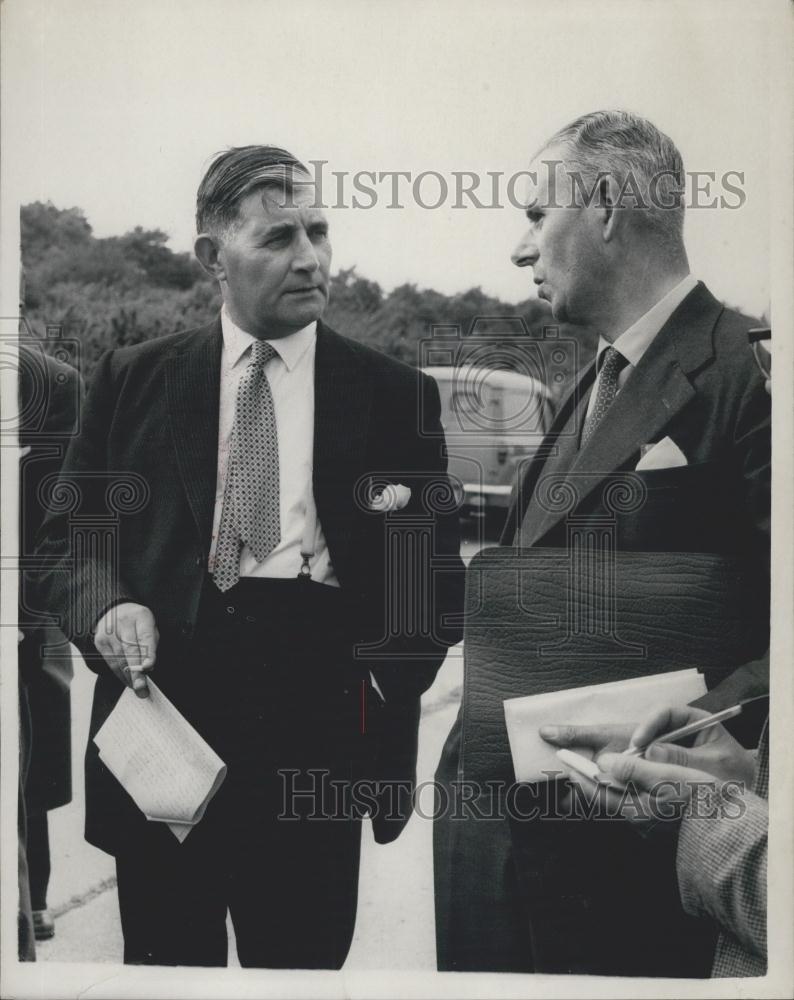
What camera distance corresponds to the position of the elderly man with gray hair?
332 centimetres

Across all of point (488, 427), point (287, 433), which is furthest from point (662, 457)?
point (287, 433)

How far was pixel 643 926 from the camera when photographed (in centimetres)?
341

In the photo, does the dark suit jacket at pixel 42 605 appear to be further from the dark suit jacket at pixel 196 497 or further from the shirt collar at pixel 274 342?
the shirt collar at pixel 274 342

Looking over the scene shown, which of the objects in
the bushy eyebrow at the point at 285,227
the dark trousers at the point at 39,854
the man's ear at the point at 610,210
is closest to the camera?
the man's ear at the point at 610,210

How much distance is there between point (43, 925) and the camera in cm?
367

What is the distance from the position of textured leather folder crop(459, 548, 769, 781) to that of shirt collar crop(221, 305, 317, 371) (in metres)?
0.76

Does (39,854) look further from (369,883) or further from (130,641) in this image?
(369,883)

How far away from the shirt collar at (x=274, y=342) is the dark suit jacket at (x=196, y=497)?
3cm

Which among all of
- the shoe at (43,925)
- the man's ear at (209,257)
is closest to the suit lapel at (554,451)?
the man's ear at (209,257)

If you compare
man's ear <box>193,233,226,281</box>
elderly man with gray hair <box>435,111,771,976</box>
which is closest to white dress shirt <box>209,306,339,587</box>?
man's ear <box>193,233,226,281</box>

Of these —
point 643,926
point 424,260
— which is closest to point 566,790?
point 643,926

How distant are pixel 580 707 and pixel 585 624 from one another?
219mm

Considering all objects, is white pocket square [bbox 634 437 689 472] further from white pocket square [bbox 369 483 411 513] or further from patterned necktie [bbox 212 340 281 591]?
patterned necktie [bbox 212 340 281 591]

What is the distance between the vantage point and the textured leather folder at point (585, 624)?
132 inches
